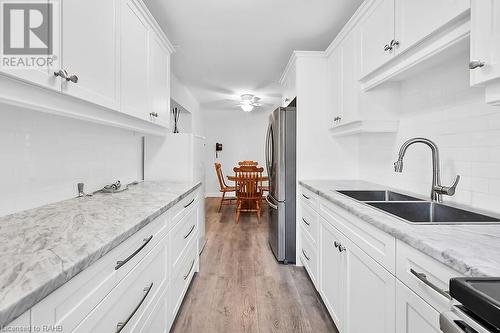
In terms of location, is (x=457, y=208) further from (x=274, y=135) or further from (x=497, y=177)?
(x=274, y=135)

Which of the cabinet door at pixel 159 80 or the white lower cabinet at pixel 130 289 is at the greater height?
the cabinet door at pixel 159 80

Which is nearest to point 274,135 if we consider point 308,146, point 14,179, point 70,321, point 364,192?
point 308,146

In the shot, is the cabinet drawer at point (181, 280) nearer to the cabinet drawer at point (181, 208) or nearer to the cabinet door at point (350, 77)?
the cabinet drawer at point (181, 208)

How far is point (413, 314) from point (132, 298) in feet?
3.41

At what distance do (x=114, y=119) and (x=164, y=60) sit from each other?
1067mm

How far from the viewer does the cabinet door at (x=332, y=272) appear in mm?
1432

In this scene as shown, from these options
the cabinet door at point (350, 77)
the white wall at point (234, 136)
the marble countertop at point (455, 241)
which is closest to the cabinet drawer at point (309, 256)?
the marble countertop at point (455, 241)

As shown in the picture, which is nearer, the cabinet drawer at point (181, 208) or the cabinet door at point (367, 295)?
the cabinet door at point (367, 295)

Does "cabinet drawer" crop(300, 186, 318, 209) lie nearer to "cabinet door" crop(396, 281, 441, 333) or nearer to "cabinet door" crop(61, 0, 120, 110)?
"cabinet door" crop(396, 281, 441, 333)

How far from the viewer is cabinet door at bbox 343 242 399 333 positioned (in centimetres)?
97

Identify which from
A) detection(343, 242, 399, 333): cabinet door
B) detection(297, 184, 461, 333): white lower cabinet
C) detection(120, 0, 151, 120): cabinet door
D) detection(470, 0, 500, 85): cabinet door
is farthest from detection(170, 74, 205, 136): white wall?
detection(470, 0, 500, 85): cabinet door

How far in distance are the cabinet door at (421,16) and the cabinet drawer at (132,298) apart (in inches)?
67.1

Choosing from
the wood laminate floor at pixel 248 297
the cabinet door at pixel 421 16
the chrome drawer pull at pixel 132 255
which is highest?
the cabinet door at pixel 421 16

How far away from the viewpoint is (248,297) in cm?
198
